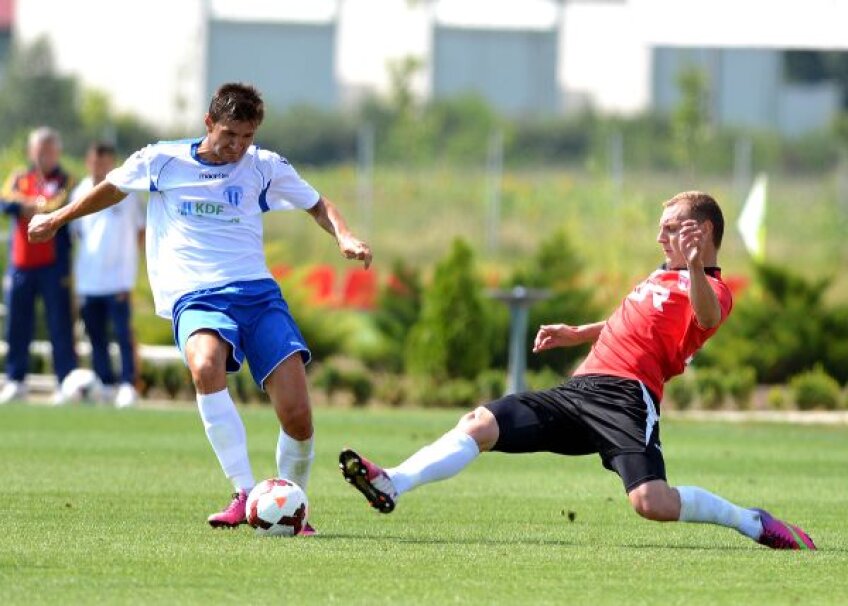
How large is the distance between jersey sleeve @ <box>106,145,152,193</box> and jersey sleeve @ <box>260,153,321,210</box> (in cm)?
55

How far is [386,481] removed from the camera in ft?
27.4

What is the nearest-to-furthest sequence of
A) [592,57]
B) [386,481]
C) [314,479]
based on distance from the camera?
1. [386,481]
2. [314,479]
3. [592,57]

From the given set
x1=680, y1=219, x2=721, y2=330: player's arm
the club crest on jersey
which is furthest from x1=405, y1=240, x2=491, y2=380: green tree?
x1=680, y1=219, x2=721, y2=330: player's arm

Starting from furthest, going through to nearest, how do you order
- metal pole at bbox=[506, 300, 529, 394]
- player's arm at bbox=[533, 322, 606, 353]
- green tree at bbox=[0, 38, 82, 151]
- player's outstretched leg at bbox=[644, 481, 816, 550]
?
1. green tree at bbox=[0, 38, 82, 151]
2. metal pole at bbox=[506, 300, 529, 394]
3. player's arm at bbox=[533, 322, 606, 353]
4. player's outstretched leg at bbox=[644, 481, 816, 550]

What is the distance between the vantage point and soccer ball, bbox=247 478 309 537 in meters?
8.59

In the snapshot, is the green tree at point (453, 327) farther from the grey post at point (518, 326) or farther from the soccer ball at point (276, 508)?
the soccer ball at point (276, 508)

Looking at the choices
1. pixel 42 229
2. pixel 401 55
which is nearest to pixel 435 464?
pixel 42 229

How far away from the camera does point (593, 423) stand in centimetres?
861

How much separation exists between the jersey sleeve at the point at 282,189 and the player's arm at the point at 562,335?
1.31 metres

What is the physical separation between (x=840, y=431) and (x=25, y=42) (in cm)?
4324

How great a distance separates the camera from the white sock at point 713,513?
8445mm

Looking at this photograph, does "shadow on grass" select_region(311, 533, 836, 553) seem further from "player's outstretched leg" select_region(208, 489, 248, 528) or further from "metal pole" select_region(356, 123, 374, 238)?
"metal pole" select_region(356, 123, 374, 238)

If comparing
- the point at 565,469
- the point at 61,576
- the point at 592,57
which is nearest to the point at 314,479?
the point at 565,469

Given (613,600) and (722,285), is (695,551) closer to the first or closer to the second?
(722,285)
